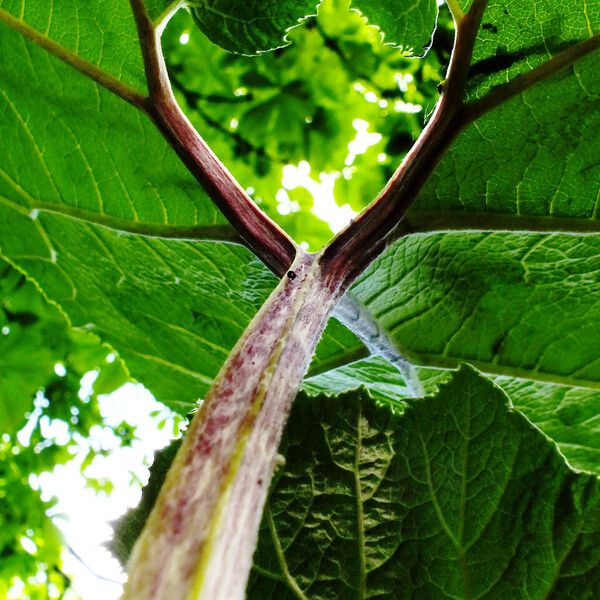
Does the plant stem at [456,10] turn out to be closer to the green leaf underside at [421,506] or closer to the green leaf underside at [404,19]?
the green leaf underside at [404,19]

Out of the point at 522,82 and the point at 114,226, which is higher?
the point at 522,82

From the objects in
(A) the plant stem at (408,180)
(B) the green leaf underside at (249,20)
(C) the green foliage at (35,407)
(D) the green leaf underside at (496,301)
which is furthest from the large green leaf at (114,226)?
(C) the green foliage at (35,407)

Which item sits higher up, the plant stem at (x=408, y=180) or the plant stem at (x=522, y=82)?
the plant stem at (x=522, y=82)

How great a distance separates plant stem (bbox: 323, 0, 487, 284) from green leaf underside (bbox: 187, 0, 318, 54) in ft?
0.63

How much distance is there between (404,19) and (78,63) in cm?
45

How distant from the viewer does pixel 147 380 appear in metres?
1.36

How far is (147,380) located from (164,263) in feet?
1.01

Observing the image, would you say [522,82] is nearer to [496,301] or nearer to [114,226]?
[496,301]

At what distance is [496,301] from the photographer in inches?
40.0

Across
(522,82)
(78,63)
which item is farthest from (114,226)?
(522,82)

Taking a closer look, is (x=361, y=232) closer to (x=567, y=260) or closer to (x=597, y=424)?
(x=567, y=260)

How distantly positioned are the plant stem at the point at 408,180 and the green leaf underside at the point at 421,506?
0.50 feet

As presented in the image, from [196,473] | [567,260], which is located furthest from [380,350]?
[196,473]

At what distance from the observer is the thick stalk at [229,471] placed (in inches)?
16.1
